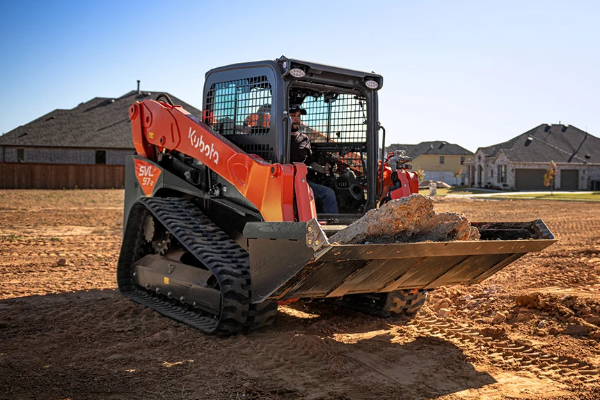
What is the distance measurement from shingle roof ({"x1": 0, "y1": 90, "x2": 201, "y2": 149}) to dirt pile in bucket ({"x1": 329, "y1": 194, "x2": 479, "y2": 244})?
134 ft

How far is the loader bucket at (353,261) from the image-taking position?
4.78 metres

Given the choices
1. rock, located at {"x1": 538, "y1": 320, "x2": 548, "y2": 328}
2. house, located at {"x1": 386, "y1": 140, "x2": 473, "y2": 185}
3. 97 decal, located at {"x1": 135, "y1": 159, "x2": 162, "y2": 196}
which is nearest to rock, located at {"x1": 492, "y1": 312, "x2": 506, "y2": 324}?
rock, located at {"x1": 538, "y1": 320, "x2": 548, "y2": 328}

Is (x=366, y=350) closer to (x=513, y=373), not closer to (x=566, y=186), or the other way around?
(x=513, y=373)

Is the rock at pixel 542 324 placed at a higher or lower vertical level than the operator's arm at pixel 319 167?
lower

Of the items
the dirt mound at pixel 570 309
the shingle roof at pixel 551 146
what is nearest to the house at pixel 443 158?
the shingle roof at pixel 551 146

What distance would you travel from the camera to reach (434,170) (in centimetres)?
7569

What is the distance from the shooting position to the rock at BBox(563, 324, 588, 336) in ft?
20.2

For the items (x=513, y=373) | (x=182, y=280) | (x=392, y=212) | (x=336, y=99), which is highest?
(x=336, y=99)

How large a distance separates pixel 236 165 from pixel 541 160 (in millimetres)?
→ 50169

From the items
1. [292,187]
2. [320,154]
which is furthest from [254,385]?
[320,154]

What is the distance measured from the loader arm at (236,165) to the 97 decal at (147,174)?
0.32 metres

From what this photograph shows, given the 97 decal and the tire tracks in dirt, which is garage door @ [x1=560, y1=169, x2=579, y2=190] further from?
the tire tracks in dirt

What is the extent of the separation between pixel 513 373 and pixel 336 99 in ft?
11.9

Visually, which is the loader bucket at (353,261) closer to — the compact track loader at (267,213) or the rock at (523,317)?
the compact track loader at (267,213)
